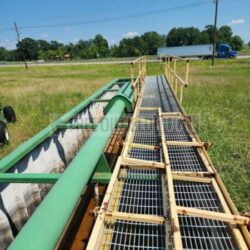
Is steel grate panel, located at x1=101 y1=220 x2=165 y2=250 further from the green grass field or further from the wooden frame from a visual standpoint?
the green grass field

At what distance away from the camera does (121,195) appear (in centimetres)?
311

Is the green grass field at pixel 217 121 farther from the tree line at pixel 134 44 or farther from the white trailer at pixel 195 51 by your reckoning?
the tree line at pixel 134 44

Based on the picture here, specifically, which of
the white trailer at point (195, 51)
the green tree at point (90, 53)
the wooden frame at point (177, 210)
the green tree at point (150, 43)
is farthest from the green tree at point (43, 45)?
the wooden frame at point (177, 210)

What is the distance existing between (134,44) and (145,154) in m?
99.5

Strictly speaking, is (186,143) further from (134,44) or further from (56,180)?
(134,44)

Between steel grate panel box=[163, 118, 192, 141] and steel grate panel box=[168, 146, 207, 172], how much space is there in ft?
1.26

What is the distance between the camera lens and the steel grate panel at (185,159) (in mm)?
3637

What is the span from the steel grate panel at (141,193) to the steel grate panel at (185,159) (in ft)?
1.14

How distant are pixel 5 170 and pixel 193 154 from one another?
2.65m

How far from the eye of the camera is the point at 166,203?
111 inches

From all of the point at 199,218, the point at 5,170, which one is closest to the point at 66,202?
the point at 199,218

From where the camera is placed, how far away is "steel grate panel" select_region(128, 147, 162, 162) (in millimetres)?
3984

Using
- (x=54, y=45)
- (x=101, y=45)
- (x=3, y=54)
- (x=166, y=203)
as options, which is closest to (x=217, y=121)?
(x=166, y=203)

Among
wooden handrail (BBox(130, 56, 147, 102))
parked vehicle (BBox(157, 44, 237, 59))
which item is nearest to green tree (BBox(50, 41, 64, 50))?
parked vehicle (BBox(157, 44, 237, 59))
